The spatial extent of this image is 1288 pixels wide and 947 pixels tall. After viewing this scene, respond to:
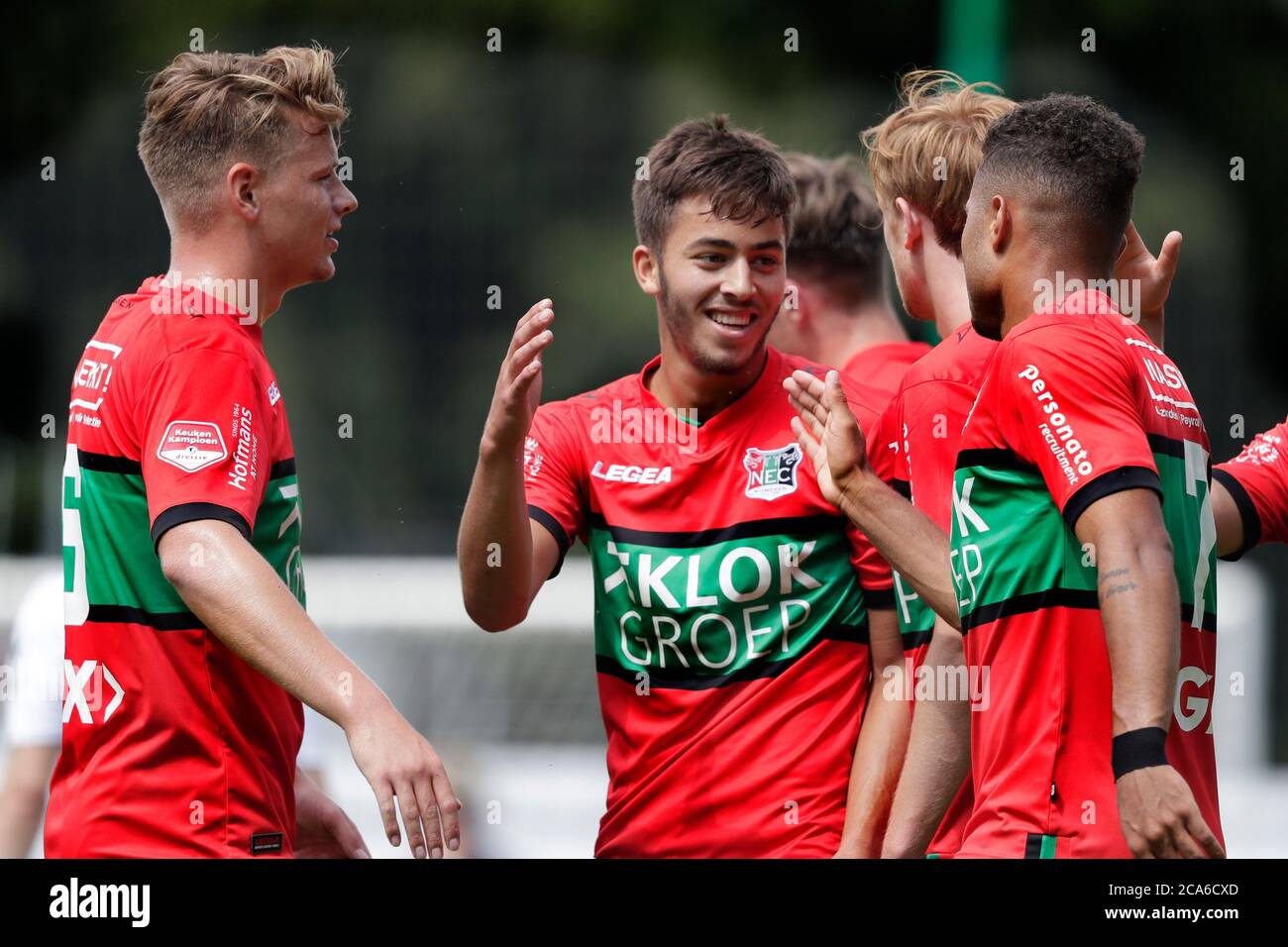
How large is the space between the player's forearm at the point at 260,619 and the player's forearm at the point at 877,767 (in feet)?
3.42

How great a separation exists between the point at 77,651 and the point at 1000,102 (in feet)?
7.29

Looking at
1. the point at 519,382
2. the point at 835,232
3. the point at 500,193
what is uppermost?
the point at 500,193

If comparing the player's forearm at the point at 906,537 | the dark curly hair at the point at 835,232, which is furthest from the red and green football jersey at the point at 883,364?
the player's forearm at the point at 906,537

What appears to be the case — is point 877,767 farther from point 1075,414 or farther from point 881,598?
point 1075,414

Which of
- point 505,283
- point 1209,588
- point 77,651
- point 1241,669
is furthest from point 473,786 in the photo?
point 1209,588

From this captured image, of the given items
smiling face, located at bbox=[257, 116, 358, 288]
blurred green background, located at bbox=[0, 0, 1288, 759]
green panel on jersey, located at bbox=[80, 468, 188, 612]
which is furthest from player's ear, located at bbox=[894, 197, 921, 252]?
blurred green background, located at bbox=[0, 0, 1288, 759]

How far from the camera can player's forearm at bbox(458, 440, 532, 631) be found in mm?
→ 3107

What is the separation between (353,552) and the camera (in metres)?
7.38

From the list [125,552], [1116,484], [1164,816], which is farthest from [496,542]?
[1164,816]

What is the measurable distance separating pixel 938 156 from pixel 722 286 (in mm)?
531

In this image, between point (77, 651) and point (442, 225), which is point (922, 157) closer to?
point (77, 651)

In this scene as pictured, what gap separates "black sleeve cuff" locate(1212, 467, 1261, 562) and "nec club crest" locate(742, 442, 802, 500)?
853mm

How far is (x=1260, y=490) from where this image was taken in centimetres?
335

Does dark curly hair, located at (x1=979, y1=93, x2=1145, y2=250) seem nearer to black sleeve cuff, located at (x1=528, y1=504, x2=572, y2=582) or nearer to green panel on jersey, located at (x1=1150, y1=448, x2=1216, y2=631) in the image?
green panel on jersey, located at (x1=1150, y1=448, x2=1216, y2=631)
